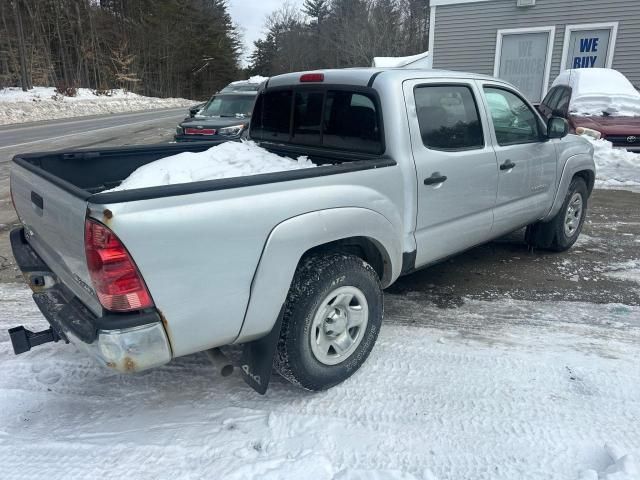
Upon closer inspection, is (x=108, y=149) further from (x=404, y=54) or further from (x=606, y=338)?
(x=404, y=54)

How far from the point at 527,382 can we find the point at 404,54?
1699 inches

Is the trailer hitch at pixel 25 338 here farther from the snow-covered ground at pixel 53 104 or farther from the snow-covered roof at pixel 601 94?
the snow-covered ground at pixel 53 104

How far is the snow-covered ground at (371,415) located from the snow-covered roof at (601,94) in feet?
28.6

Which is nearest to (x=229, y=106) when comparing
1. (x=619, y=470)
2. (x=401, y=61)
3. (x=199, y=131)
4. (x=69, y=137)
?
(x=199, y=131)

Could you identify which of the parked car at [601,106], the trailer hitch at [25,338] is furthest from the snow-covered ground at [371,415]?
the parked car at [601,106]

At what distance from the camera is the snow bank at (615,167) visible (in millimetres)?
9258

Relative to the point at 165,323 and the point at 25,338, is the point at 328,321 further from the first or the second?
the point at 25,338

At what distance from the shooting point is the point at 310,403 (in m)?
2.92

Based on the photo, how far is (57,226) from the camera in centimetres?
250

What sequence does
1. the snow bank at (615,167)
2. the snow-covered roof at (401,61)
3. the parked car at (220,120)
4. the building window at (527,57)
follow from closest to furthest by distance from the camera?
the snow bank at (615,167) < the parked car at (220,120) < the building window at (527,57) < the snow-covered roof at (401,61)

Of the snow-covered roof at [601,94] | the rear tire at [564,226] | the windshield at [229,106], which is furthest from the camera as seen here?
the windshield at [229,106]

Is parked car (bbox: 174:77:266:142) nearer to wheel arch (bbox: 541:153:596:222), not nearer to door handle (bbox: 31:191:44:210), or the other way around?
→ wheel arch (bbox: 541:153:596:222)

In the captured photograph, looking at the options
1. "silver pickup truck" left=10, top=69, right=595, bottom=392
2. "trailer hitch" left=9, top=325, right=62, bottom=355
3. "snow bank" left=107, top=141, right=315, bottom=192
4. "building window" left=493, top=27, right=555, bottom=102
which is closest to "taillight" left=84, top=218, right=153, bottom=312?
"silver pickup truck" left=10, top=69, right=595, bottom=392

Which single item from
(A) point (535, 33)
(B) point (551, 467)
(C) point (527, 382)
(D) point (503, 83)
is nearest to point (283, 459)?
(B) point (551, 467)
